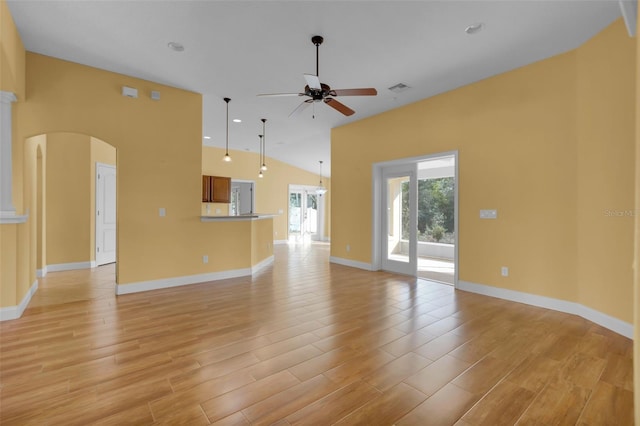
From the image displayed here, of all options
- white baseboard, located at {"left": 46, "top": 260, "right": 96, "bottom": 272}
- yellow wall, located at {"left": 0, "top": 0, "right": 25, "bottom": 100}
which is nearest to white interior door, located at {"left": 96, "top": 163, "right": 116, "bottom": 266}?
white baseboard, located at {"left": 46, "top": 260, "right": 96, "bottom": 272}

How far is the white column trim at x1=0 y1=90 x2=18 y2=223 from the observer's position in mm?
3262

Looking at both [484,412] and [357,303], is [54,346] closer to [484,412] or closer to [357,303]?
[357,303]

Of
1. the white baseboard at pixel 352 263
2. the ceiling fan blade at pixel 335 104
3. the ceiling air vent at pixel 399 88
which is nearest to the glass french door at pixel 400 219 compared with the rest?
the white baseboard at pixel 352 263

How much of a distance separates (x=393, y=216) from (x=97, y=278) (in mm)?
5609

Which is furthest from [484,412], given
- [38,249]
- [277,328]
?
[38,249]

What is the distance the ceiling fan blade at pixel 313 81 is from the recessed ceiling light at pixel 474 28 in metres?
1.67

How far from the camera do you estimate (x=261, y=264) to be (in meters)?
6.38

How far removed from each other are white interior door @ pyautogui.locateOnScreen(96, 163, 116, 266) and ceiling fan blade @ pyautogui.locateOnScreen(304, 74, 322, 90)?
5706mm

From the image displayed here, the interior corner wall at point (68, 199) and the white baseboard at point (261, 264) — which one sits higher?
the interior corner wall at point (68, 199)

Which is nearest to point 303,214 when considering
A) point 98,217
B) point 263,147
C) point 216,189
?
point 263,147

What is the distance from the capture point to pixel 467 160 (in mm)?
4574

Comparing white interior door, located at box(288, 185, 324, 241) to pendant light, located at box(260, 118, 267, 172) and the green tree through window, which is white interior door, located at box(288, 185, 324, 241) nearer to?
pendant light, located at box(260, 118, 267, 172)

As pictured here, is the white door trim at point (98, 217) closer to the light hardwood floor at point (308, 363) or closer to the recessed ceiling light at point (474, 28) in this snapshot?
the light hardwood floor at point (308, 363)

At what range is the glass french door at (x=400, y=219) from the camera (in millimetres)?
5547
